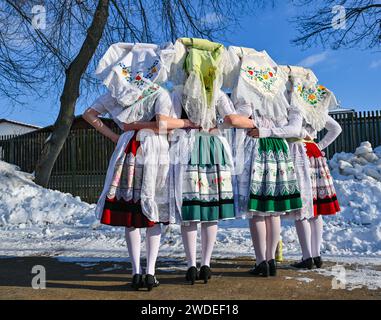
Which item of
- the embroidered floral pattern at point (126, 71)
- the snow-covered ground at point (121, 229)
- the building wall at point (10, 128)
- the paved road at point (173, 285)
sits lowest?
the paved road at point (173, 285)

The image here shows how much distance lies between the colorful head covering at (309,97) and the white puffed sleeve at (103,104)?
1.58 metres

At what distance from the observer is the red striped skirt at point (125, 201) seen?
301 cm

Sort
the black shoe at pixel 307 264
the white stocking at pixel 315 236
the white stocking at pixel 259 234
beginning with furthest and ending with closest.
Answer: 1. the white stocking at pixel 315 236
2. the black shoe at pixel 307 264
3. the white stocking at pixel 259 234

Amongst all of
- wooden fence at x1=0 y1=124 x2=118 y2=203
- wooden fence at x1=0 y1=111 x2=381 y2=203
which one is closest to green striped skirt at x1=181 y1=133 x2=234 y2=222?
wooden fence at x1=0 y1=111 x2=381 y2=203

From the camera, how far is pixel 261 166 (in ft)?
11.1

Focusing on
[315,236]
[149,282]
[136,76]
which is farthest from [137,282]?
[315,236]

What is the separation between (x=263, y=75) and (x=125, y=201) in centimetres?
158

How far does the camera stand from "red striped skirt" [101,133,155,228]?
3010 mm

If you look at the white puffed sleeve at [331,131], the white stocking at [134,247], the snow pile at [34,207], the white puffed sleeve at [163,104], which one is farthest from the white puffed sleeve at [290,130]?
the snow pile at [34,207]

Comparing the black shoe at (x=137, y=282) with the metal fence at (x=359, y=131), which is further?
the metal fence at (x=359, y=131)

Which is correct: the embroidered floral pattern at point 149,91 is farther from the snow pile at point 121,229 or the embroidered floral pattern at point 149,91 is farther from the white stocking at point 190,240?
the snow pile at point 121,229

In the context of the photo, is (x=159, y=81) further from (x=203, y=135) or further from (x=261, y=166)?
(x=261, y=166)

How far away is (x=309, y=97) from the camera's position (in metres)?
3.90
